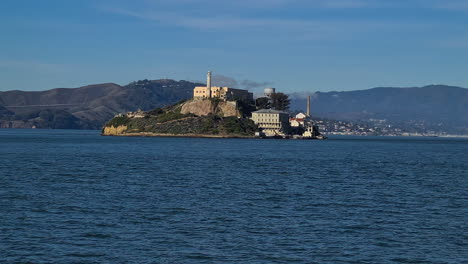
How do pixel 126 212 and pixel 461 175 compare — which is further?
pixel 461 175

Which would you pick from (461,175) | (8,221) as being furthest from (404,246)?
(461,175)

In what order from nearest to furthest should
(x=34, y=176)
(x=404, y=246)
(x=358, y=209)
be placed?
(x=404, y=246) < (x=358, y=209) < (x=34, y=176)

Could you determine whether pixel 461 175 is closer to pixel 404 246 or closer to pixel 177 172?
pixel 177 172

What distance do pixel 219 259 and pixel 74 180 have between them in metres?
35.5

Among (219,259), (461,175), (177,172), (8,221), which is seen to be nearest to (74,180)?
(177,172)

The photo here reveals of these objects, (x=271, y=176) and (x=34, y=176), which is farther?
(x=271, y=176)

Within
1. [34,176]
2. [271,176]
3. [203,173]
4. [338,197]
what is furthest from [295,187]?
[34,176]

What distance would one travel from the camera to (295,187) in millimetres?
58531

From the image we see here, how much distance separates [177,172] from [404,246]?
44.2 m

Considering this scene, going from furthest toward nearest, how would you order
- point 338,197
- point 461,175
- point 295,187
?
point 461,175
point 295,187
point 338,197

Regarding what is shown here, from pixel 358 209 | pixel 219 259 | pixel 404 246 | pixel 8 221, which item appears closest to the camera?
pixel 219 259

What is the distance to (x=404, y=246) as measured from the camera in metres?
32.4

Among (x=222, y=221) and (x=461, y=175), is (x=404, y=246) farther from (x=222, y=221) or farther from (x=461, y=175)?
(x=461, y=175)

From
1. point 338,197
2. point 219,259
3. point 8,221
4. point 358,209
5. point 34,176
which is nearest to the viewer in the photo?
point 219,259
